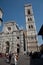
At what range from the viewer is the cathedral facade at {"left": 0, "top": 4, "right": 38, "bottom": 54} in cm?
4481

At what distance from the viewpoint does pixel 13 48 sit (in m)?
44.8

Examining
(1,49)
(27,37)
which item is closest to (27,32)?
(27,37)

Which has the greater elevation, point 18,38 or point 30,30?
point 30,30

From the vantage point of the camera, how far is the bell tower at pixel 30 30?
45.0 meters

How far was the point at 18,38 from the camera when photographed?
46.5 m

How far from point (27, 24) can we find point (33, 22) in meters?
2.71

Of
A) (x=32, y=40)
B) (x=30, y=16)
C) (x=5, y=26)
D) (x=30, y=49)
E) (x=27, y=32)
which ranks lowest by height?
(x=30, y=49)

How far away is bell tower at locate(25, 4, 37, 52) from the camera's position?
45000 millimetres

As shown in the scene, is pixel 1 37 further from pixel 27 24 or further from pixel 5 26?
pixel 27 24

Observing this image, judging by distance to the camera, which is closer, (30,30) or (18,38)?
(18,38)

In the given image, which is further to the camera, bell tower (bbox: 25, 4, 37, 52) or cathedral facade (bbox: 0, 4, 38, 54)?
bell tower (bbox: 25, 4, 37, 52)

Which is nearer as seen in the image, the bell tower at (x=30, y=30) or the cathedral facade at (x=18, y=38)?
the cathedral facade at (x=18, y=38)

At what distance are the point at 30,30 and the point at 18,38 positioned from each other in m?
5.92

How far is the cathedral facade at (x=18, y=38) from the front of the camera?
147ft
